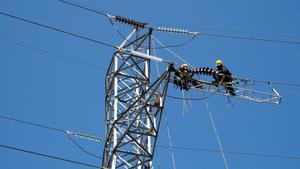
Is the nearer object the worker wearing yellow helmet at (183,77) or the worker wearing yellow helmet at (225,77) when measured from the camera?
the worker wearing yellow helmet at (183,77)

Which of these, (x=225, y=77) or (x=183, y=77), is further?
(x=225, y=77)

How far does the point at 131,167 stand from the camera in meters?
17.0

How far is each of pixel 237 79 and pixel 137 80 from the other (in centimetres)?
370

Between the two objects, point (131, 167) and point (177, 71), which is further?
point (177, 71)

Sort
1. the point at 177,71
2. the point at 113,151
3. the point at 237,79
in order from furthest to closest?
1. the point at 237,79
2. the point at 177,71
3. the point at 113,151

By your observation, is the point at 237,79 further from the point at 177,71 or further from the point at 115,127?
the point at 115,127

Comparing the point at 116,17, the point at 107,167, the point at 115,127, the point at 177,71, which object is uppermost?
the point at 116,17

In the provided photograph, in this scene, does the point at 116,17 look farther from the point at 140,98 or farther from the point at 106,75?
the point at 140,98

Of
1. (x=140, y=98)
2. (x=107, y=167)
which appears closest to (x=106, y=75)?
(x=140, y=98)

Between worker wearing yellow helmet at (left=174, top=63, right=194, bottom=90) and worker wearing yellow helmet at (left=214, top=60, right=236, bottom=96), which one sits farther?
worker wearing yellow helmet at (left=214, top=60, right=236, bottom=96)

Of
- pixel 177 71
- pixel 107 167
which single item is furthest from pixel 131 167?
pixel 177 71

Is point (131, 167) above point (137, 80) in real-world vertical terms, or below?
below

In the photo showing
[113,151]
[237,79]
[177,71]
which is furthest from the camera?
[237,79]

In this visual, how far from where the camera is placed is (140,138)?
58.1 feet
